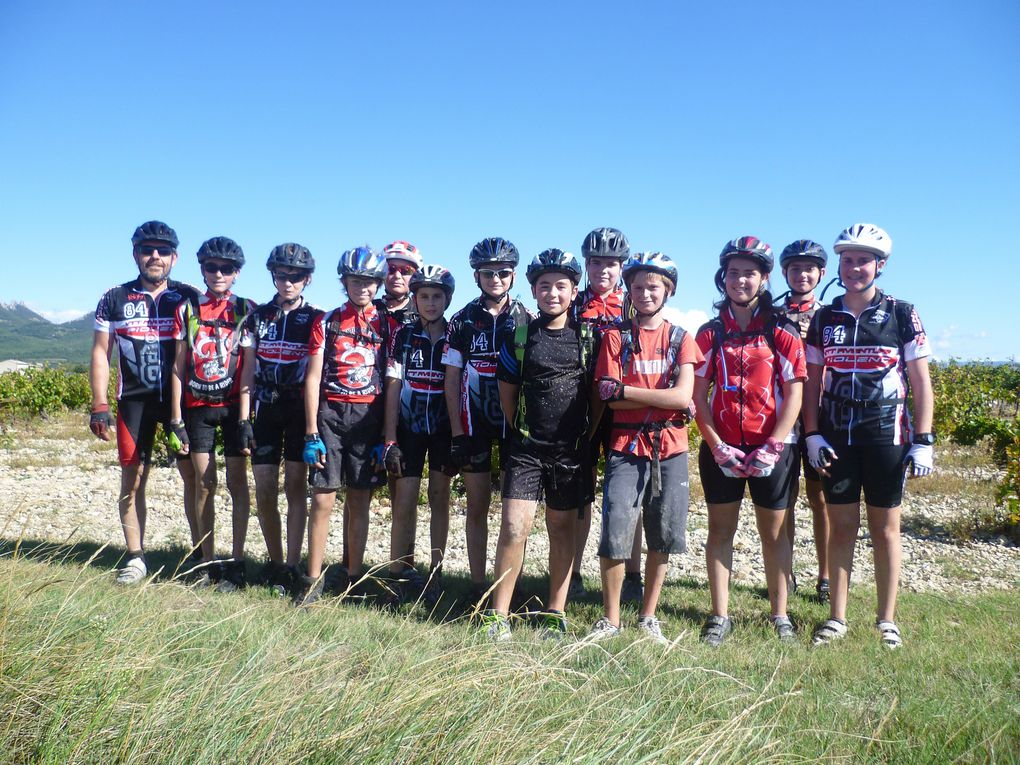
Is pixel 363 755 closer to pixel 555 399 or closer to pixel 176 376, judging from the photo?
pixel 555 399

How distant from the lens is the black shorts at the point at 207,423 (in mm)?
5719

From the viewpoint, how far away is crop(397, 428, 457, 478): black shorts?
215 inches

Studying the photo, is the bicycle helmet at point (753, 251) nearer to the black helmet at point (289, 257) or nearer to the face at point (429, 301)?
the face at point (429, 301)

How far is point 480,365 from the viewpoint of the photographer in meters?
5.29

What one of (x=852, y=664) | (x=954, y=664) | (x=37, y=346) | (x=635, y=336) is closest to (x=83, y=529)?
(x=635, y=336)

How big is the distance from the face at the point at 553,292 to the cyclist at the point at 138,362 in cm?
298

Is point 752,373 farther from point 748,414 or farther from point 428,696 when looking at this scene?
point 428,696

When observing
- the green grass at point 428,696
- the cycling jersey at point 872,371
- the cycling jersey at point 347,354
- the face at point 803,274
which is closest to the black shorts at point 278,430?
the cycling jersey at point 347,354

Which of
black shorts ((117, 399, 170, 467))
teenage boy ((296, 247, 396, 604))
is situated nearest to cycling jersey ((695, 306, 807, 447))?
teenage boy ((296, 247, 396, 604))

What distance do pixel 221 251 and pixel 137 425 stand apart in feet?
5.11

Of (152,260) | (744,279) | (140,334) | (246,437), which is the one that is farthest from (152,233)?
(744,279)

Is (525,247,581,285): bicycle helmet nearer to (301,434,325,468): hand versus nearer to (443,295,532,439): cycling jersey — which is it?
(443,295,532,439): cycling jersey

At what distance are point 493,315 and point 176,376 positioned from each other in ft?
8.47

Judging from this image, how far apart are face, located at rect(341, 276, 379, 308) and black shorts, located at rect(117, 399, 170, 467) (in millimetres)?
1808
